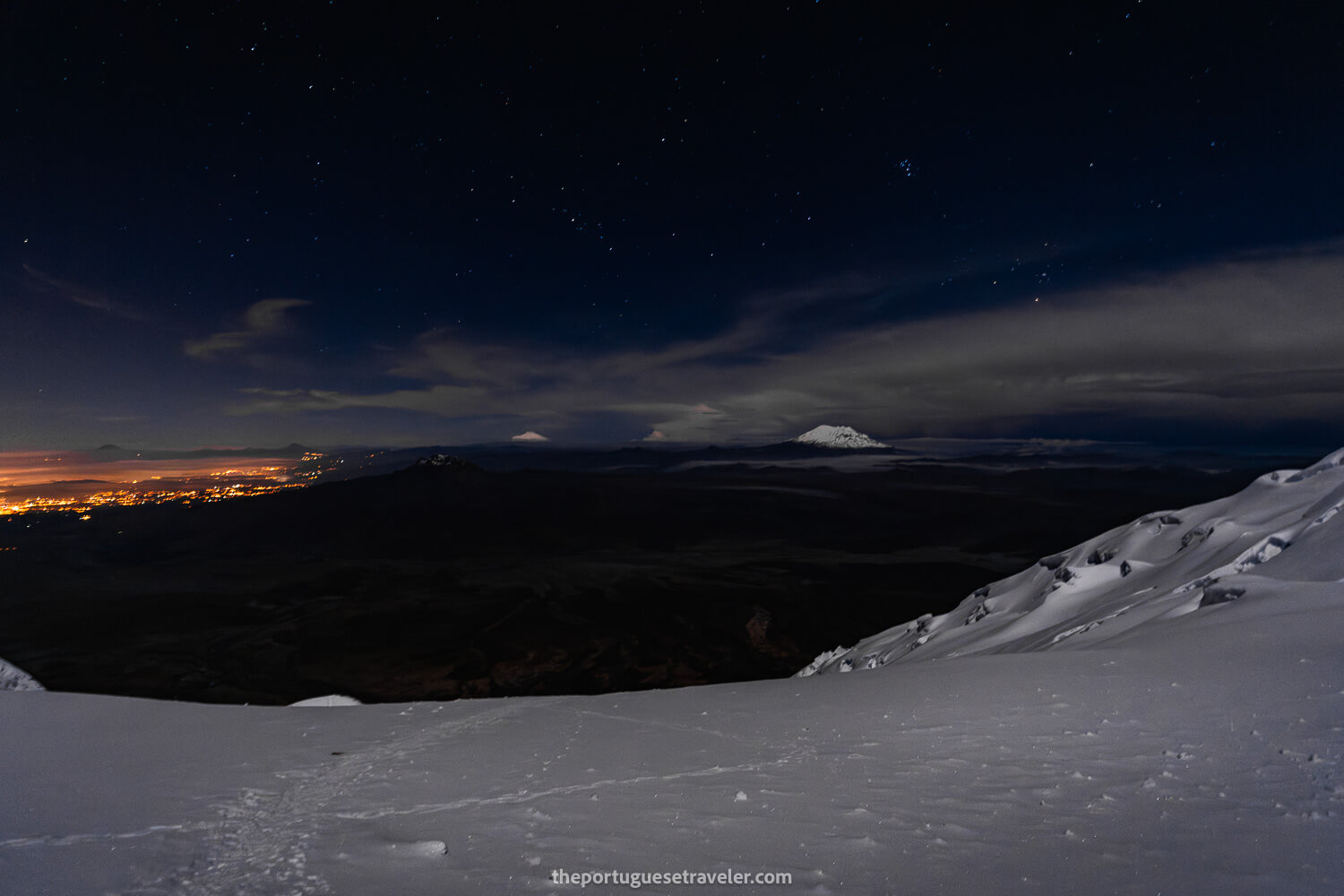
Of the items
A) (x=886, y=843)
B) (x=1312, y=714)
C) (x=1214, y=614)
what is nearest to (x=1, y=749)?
(x=886, y=843)

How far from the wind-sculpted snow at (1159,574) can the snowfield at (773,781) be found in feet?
1.93

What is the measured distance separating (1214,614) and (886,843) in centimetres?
763

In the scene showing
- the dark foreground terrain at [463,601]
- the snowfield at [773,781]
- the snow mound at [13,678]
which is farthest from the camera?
the dark foreground terrain at [463,601]

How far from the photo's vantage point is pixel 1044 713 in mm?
5289

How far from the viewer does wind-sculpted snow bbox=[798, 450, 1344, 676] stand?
8.57 metres

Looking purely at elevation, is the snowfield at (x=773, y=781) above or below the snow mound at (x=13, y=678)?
above

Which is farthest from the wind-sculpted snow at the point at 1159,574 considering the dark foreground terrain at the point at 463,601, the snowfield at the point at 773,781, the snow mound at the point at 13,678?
the dark foreground terrain at the point at 463,601

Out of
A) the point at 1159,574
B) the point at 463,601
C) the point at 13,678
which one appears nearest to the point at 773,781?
the point at 1159,574

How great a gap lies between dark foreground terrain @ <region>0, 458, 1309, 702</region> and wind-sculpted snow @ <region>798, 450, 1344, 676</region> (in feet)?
111

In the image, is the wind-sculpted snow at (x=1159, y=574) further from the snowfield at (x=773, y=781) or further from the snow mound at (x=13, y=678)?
the snow mound at (x=13, y=678)

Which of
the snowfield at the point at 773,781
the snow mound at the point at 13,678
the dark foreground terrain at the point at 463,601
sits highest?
the snowfield at the point at 773,781

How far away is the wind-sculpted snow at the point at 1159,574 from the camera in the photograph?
8.57 m

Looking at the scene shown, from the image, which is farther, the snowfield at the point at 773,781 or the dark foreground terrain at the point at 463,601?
the dark foreground terrain at the point at 463,601

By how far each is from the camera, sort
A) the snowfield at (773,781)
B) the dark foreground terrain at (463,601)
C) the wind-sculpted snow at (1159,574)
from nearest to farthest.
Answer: the snowfield at (773,781) < the wind-sculpted snow at (1159,574) < the dark foreground terrain at (463,601)
